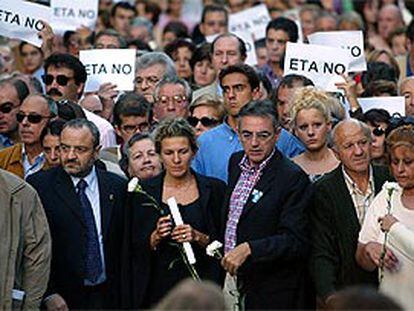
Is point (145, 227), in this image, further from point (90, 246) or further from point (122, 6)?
point (122, 6)

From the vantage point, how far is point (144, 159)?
1265 centimetres

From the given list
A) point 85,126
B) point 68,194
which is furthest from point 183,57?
point 68,194

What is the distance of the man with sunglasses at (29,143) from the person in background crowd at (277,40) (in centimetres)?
448

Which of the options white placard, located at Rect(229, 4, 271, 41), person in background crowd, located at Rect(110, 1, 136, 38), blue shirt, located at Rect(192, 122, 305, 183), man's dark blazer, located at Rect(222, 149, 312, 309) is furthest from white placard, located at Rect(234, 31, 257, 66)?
man's dark blazer, located at Rect(222, 149, 312, 309)

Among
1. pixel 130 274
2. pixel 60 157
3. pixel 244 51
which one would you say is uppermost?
pixel 244 51

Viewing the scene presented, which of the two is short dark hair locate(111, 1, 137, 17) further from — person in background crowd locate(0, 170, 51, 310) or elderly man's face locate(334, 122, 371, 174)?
person in background crowd locate(0, 170, 51, 310)

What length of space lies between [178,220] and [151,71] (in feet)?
13.4

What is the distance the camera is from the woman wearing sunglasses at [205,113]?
45.0 ft

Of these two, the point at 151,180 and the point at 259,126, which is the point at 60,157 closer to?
the point at 151,180

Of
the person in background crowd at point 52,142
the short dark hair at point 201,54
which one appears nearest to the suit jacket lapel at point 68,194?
the person in background crowd at point 52,142

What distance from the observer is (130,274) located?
38.0ft

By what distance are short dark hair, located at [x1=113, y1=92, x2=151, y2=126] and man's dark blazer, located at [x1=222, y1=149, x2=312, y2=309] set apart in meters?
2.54

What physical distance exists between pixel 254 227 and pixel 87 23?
7.28m

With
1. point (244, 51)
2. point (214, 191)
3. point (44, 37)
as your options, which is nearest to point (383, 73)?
point (244, 51)
